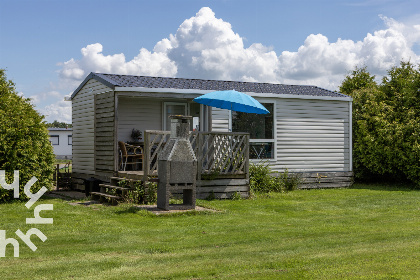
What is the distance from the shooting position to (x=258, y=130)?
13969 millimetres

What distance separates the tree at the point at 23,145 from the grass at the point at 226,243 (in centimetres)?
86

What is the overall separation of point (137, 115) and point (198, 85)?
1.98 m

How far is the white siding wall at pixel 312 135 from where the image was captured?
14328mm

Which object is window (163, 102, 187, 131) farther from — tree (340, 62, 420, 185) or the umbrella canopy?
tree (340, 62, 420, 185)

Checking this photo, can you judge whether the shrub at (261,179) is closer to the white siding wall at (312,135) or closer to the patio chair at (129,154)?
the white siding wall at (312,135)

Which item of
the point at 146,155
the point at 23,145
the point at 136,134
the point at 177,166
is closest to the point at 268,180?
the point at 146,155

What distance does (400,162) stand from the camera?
1506 centimetres

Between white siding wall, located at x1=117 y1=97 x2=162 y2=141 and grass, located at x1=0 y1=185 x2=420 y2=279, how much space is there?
4.06m

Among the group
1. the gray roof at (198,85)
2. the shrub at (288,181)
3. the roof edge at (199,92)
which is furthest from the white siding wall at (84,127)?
the shrub at (288,181)

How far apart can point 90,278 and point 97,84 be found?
30.5 feet

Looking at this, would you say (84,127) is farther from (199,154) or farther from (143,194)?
(143,194)

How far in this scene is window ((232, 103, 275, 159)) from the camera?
13695 millimetres

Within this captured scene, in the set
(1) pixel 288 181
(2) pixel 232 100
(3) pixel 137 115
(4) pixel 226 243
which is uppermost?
(2) pixel 232 100

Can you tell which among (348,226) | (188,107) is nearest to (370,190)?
(188,107)
